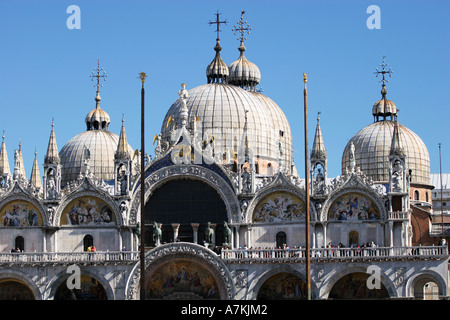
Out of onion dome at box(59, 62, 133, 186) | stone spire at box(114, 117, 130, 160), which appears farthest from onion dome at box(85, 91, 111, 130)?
stone spire at box(114, 117, 130, 160)

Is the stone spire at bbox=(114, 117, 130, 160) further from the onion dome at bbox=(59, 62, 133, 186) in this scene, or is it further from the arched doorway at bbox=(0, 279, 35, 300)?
the onion dome at bbox=(59, 62, 133, 186)

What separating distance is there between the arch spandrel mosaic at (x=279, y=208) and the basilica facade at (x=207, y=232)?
7 centimetres

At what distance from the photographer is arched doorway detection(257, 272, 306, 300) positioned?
67.8 metres

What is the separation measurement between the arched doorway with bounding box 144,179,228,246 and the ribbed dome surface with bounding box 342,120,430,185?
18.1 m

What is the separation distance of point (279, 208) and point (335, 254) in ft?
17.6

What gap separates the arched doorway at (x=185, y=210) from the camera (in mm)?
70812

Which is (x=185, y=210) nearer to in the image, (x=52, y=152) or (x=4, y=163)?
(x=52, y=152)

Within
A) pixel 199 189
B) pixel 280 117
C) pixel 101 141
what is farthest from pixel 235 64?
pixel 199 189

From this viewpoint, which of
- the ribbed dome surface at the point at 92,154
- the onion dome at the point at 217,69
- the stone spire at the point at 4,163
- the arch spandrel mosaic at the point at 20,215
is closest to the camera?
the arch spandrel mosaic at the point at 20,215

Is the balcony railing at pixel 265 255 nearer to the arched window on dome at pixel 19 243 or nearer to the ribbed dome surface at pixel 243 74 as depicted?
the arched window on dome at pixel 19 243

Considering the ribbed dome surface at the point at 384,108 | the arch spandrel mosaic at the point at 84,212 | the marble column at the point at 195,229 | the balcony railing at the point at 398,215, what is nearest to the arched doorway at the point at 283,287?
the marble column at the point at 195,229

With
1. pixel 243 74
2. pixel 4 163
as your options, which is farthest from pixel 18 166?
pixel 243 74

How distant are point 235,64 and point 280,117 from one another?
271 inches

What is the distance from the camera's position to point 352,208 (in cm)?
6875
